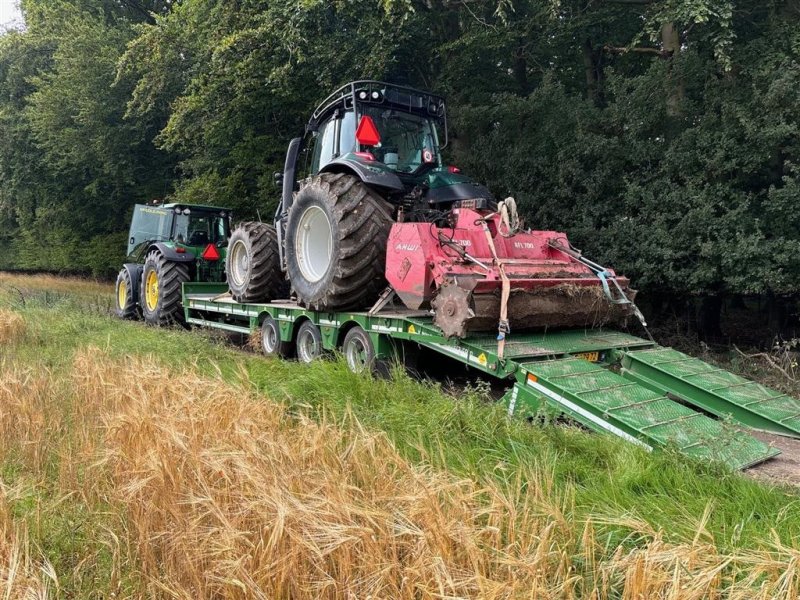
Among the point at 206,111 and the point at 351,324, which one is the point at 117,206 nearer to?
the point at 206,111

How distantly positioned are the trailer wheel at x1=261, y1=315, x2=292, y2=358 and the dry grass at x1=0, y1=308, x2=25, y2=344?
10.3ft

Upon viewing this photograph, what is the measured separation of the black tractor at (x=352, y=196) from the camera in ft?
18.8

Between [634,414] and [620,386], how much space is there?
0.48m

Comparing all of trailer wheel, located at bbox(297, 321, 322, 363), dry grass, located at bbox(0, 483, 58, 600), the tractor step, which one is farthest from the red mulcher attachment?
dry grass, located at bbox(0, 483, 58, 600)

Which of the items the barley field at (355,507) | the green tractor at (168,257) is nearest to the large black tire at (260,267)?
the green tractor at (168,257)

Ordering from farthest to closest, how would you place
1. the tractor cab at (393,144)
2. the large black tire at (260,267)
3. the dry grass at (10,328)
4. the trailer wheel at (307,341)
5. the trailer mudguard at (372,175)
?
1. the large black tire at (260,267)
2. the dry grass at (10,328)
3. the trailer wheel at (307,341)
4. the tractor cab at (393,144)
5. the trailer mudguard at (372,175)

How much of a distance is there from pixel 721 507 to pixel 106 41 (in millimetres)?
22121

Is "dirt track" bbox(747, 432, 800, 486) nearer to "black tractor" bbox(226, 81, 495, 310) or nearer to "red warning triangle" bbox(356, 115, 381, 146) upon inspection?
"black tractor" bbox(226, 81, 495, 310)

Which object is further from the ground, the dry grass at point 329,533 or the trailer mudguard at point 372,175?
the trailer mudguard at point 372,175

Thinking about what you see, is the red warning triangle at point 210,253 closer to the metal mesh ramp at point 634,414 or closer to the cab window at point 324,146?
the cab window at point 324,146

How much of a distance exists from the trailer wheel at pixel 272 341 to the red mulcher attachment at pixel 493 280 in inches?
93.6

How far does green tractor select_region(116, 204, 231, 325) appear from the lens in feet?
33.4

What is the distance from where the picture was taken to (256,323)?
7816 millimetres

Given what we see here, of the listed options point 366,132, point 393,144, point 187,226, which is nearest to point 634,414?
point 366,132
